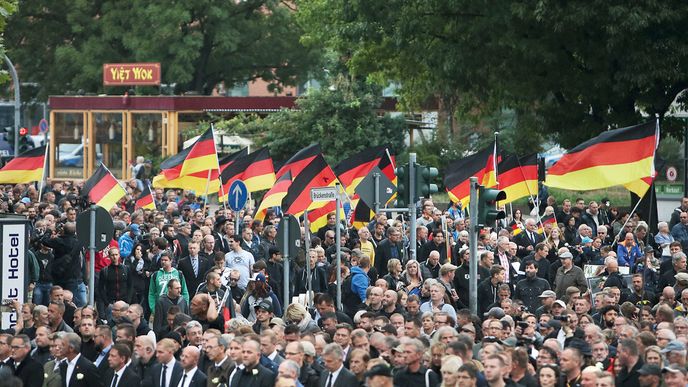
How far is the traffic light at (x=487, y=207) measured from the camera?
20.0m

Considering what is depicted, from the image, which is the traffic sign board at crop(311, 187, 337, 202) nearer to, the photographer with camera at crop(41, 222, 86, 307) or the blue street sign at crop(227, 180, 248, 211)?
the photographer with camera at crop(41, 222, 86, 307)

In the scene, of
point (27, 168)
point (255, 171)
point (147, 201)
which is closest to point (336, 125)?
point (147, 201)

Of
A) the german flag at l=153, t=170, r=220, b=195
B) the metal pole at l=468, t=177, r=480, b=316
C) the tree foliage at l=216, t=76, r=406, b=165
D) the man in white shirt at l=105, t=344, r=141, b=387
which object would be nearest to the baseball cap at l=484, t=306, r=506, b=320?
the metal pole at l=468, t=177, r=480, b=316

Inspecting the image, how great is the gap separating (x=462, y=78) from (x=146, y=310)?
15.1 meters

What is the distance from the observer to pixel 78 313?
59.3 ft

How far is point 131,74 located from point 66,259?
35.5 meters

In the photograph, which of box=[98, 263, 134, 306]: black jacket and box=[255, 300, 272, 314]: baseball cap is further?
box=[98, 263, 134, 306]: black jacket

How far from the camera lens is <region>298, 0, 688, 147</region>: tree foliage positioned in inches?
1282

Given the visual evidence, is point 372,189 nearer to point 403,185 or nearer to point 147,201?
point 403,185

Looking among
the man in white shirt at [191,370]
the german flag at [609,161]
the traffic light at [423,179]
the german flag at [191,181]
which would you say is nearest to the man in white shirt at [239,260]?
the traffic light at [423,179]

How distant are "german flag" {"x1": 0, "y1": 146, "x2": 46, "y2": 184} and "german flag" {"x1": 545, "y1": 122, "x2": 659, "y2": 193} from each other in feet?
31.7

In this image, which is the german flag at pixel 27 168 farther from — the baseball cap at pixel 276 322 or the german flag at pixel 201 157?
the baseball cap at pixel 276 322

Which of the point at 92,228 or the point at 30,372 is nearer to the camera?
the point at 30,372

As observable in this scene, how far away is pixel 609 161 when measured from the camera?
23.0 m
